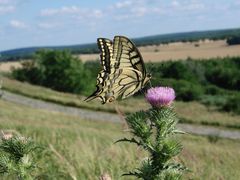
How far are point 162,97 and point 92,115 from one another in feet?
149

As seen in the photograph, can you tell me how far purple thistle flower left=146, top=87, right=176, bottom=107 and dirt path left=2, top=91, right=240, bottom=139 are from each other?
30.9 metres

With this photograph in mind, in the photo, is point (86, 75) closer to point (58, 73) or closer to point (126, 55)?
point (58, 73)

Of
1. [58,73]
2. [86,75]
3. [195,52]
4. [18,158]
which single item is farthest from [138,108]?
[195,52]

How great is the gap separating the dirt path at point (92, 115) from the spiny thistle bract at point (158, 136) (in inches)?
1216

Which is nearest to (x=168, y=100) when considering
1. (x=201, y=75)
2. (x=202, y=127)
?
(x=202, y=127)

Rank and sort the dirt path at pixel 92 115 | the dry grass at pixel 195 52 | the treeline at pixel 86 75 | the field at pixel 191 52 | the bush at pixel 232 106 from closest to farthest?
the dirt path at pixel 92 115 → the bush at pixel 232 106 → the treeline at pixel 86 75 → the field at pixel 191 52 → the dry grass at pixel 195 52

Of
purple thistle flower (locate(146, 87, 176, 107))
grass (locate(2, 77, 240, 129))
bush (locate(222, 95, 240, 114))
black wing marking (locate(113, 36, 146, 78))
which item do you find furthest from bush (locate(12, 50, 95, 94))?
purple thistle flower (locate(146, 87, 176, 107))

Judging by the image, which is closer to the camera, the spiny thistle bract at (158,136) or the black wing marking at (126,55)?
the spiny thistle bract at (158,136)

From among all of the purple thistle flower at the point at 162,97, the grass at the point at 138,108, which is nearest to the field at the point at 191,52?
the grass at the point at 138,108

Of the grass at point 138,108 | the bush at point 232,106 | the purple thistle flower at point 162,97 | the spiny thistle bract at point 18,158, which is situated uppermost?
the purple thistle flower at point 162,97

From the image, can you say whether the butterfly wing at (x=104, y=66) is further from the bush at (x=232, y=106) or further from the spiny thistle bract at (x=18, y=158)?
A: the bush at (x=232, y=106)

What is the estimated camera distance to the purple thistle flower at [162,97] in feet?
10.3

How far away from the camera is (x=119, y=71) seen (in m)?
3.77

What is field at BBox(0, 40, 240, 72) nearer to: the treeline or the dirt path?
the treeline
